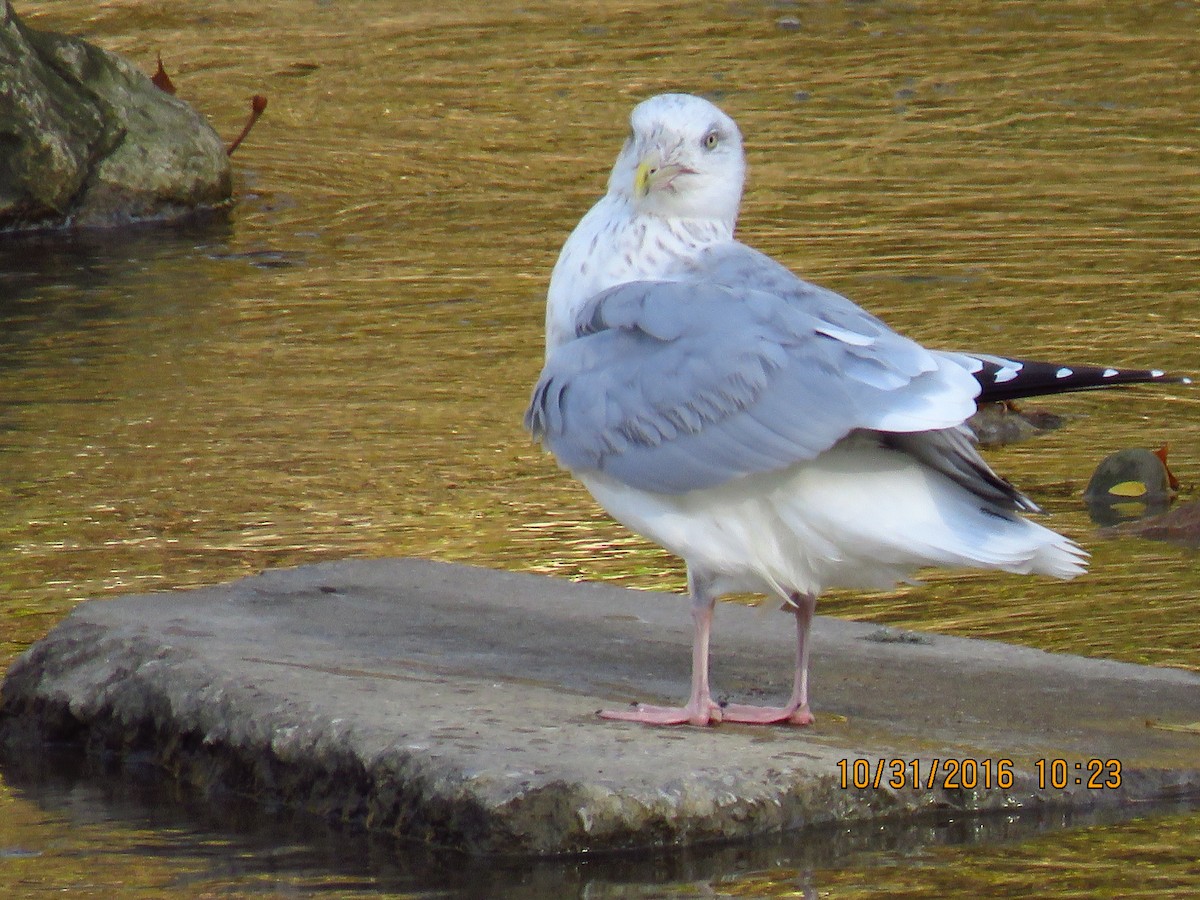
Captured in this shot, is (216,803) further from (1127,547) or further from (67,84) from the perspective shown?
(67,84)

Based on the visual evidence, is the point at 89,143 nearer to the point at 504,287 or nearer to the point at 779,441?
the point at 504,287

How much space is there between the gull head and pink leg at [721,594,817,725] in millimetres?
920

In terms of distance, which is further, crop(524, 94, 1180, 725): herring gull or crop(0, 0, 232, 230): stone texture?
crop(0, 0, 232, 230): stone texture

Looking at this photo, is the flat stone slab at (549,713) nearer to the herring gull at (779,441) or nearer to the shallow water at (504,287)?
the shallow water at (504,287)

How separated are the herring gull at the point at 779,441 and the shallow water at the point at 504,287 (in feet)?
2.10

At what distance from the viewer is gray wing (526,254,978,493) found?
4168 mm

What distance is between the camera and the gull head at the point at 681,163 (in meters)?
4.84

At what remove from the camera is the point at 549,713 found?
4.27 meters

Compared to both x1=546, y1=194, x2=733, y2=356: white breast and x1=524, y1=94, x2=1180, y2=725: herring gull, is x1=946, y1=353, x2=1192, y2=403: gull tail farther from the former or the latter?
x1=546, y1=194, x2=733, y2=356: white breast

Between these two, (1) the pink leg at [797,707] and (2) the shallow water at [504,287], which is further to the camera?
(2) the shallow water at [504,287]
